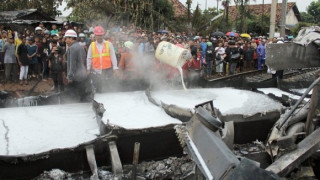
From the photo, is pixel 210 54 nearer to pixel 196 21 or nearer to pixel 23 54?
pixel 23 54

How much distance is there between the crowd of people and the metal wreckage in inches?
33.6

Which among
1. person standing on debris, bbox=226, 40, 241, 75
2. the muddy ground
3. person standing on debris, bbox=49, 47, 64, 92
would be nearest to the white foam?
person standing on debris, bbox=49, 47, 64, 92

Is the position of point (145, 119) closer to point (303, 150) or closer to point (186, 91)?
point (186, 91)

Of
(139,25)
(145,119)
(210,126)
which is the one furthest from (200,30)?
(210,126)

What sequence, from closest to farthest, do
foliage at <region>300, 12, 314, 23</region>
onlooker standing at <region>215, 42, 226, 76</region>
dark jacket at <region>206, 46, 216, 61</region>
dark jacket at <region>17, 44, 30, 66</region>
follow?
1. dark jacket at <region>17, 44, 30, 66</region>
2. dark jacket at <region>206, 46, 216, 61</region>
3. onlooker standing at <region>215, 42, 226, 76</region>
4. foliage at <region>300, 12, 314, 23</region>

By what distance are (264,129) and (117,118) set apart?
253cm

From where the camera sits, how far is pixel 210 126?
238 cm

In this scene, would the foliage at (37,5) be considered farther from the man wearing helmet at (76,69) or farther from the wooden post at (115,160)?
the wooden post at (115,160)

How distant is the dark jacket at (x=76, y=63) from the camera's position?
6.35 metres

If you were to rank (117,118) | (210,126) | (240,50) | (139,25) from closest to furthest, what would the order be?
(210,126)
(117,118)
(240,50)
(139,25)

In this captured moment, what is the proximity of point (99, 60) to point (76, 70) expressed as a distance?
0.55m

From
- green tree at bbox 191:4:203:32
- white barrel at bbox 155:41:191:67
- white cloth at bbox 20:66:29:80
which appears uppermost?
green tree at bbox 191:4:203:32

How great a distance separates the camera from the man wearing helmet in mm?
6352

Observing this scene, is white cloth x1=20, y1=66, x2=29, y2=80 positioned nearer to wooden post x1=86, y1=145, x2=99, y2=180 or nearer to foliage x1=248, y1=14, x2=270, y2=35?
wooden post x1=86, y1=145, x2=99, y2=180
